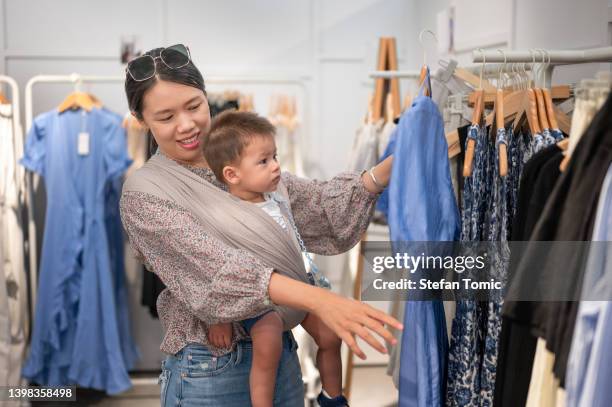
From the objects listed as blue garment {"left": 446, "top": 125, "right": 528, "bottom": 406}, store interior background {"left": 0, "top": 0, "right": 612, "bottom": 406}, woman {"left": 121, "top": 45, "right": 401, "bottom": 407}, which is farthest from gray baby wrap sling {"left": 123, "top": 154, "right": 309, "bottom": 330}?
store interior background {"left": 0, "top": 0, "right": 612, "bottom": 406}

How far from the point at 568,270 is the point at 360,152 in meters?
2.04

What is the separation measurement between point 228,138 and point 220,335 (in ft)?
1.42

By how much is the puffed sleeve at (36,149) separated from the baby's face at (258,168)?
1.86 meters

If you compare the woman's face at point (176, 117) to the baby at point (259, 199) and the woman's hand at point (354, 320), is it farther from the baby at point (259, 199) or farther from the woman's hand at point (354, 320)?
the woman's hand at point (354, 320)

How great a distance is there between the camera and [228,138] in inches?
57.1

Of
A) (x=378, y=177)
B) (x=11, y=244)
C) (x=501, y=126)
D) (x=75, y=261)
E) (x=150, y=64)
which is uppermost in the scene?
(x=150, y=64)

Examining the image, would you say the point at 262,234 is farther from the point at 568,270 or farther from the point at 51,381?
the point at 51,381

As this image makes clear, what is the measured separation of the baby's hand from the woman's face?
1.27ft

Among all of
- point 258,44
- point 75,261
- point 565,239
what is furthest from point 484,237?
point 258,44

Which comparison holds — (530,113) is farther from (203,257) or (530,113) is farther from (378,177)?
(203,257)

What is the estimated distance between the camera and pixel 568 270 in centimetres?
98

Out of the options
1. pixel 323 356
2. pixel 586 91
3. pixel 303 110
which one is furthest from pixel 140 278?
pixel 586 91

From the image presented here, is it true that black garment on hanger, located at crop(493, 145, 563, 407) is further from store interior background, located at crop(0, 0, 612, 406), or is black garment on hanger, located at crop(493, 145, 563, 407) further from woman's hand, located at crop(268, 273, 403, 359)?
store interior background, located at crop(0, 0, 612, 406)

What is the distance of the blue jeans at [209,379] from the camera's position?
1.42 metres
